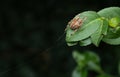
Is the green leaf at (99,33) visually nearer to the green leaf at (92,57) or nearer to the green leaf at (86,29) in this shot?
the green leaf at (86,29)

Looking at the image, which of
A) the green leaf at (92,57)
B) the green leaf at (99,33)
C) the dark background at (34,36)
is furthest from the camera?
the dark background at (34,36)

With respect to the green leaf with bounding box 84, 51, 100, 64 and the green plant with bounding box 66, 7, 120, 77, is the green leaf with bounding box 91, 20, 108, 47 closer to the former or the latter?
the green plant with bounding box 66, 7, 120, 77

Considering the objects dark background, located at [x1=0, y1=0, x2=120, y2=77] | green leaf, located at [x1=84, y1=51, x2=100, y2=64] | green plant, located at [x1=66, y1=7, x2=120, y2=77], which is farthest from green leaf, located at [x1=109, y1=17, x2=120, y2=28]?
dark background, located at [x1=0, y1=0, x2=120, y2=77]

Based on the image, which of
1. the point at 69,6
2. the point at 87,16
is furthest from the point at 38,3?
the point at 87,16

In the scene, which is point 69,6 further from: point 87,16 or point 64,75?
point 87,16

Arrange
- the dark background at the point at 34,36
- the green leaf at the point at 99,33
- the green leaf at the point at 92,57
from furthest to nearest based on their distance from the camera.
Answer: the dark background at the point at 34,36 < the green leaf at the point at 92,57 < the green leaf at the point at 99,33

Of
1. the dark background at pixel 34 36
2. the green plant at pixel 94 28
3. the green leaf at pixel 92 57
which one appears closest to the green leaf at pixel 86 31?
the green plant at pixel 94 28

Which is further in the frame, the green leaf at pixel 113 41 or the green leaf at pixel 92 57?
the green leaf at pixel 92 57

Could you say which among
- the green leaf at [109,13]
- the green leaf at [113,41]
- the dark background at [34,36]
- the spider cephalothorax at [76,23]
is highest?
the spider cephalothorax at [76,23]
